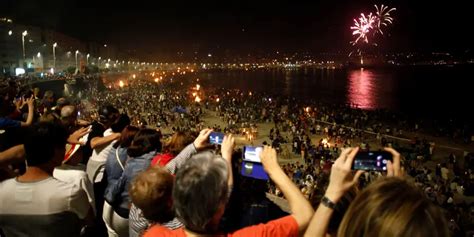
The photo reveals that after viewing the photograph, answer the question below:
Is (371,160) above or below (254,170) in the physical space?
above

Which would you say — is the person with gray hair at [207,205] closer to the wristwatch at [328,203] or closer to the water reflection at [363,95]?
the wristwatch at [328,203]

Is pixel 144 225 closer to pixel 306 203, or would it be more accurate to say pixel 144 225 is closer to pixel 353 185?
pixel 306 203

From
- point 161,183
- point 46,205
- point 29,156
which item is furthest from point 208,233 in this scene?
point 29,156

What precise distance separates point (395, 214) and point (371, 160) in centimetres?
79

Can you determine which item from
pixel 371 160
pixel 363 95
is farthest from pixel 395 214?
pixel 363 95

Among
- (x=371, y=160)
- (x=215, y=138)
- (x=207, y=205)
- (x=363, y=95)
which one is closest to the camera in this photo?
(x=207, y=205)

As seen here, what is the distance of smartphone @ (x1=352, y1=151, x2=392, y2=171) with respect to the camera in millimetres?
2146

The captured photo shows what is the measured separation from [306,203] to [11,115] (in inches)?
213

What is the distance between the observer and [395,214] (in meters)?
1.46

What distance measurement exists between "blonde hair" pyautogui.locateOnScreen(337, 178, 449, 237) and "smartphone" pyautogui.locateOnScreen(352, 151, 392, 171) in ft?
1.83

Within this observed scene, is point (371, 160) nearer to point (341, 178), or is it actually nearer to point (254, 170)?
point (341, 178)

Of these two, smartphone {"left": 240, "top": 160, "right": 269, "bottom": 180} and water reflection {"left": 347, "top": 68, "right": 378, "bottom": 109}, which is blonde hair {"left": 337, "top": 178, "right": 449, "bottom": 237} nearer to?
smartphone {"left": 240, "top": 160, "right": 269, "bottom": 180}

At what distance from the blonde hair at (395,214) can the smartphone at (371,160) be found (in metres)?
0.56

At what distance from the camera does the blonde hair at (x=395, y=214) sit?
1437 millimetres
